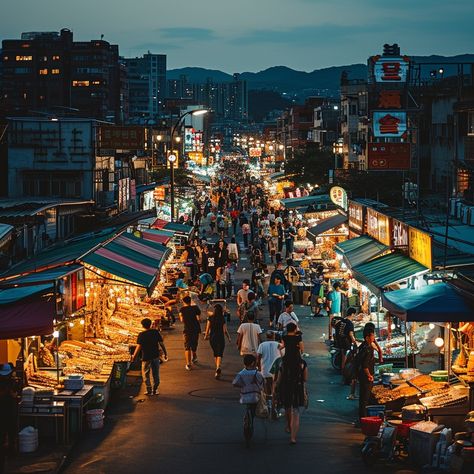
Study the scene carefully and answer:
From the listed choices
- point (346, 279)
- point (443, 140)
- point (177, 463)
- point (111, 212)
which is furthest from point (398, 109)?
point (443, 140)

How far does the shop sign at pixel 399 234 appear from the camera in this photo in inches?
822

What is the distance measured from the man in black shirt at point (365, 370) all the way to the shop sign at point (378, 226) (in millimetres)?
7962

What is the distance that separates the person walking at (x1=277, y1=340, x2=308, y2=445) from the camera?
13906 millimetres

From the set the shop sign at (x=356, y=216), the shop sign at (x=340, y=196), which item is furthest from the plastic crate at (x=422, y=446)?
the shop sign at (x=340, y=196)

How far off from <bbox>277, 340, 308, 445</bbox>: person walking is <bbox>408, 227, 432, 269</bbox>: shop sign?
4.74 meters

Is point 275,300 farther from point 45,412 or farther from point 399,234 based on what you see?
point 45,412

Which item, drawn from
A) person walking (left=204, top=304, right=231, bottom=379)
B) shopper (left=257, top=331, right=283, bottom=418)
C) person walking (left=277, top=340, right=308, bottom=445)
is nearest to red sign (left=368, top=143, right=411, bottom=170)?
person walking (left=204, top=304, right=231, bottom=379)

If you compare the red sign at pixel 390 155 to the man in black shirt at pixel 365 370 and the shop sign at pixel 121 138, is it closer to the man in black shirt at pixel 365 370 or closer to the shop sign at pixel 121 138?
the shop sign at pixel 121 138

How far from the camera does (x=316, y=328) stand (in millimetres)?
26875

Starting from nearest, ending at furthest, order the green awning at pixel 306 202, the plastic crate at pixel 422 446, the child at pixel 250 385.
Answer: the plastic crate at pixel 422 446
the child at pixel 250 385
the green awning at pixel 306 202

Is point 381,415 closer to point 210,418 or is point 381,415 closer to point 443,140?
point 210,418

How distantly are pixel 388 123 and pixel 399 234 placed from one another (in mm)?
7132

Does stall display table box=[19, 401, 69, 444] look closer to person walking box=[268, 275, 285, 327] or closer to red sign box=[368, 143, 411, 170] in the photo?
person walking box=[268, 275, 285, 327]

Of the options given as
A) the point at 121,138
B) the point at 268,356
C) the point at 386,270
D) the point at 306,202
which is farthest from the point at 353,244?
the point at 306,202
